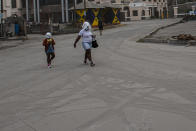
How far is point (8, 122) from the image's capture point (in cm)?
545

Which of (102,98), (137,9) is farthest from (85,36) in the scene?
(137,9)

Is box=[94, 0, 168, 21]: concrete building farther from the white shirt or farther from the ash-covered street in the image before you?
the ash-covered street

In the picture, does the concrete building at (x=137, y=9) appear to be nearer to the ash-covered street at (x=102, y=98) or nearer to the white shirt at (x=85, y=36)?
the white shirt at (x=85, y=36)

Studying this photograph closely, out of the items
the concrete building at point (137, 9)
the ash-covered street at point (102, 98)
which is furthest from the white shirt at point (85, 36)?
the concrete building at point (137, 9)

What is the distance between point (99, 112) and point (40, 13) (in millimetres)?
64530

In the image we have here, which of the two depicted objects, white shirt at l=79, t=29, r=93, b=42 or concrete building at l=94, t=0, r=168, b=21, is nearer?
white shirt at l=79, t=29, r=93, b=42

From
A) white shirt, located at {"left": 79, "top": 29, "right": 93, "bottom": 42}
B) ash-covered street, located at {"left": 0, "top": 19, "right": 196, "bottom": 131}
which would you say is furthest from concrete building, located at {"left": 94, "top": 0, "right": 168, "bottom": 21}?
ash-covered street, located at {"left": 0, "top": 19, "right": 196, "bottom": 131}

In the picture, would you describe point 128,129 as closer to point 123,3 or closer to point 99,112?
point 99,112

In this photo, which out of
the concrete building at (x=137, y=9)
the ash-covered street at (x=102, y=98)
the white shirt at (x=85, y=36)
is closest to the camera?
the ash-covered street at (x=102, y=98)

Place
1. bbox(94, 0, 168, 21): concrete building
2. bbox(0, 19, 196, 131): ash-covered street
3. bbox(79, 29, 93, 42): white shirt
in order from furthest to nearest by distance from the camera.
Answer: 1. bbox(94, 0, 168, 21): concrete building
2. bbox(79, 29, 93, 42): white shirt
3. bbox(0, 19, 196, 131): ash-covered street

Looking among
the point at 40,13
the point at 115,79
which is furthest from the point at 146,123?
the point at 40,13

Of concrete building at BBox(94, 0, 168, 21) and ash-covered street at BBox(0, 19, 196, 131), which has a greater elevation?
concrete building at BBox(94, 0, 168, 21)

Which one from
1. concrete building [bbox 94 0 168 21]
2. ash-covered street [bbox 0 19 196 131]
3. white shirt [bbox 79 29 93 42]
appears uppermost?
concrete building [bbox 94 0 168 21]

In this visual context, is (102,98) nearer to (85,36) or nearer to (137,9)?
(85,36)
